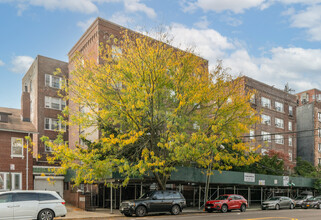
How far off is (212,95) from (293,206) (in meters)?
18.8

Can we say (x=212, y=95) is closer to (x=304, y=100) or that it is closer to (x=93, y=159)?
(x=93, y=159)

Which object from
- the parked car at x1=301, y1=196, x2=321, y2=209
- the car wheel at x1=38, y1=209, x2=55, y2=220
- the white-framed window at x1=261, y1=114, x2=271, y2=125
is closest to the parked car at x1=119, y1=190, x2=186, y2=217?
the car wheel at x1=38, y1=209, x2=55, y2=220

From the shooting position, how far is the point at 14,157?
31.2m

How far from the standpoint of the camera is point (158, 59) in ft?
78.7

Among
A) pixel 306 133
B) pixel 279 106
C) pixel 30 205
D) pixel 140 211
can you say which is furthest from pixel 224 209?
pixel 306 133

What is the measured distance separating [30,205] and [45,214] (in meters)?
0.96

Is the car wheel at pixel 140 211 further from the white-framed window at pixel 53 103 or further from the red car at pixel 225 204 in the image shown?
the white-framed window at pixel 53 103

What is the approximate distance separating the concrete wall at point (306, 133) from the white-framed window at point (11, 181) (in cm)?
4545

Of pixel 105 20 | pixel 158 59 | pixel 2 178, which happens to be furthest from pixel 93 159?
pixel 105 20

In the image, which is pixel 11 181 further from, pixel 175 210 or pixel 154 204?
pixel 175 210

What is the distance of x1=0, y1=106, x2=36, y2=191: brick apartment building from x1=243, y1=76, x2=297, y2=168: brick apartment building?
100 ft

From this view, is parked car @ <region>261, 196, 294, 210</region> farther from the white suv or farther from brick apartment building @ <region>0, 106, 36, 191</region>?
brick apartment building @ <region>0, 106, 36, 191</region>

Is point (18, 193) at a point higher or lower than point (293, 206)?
higher

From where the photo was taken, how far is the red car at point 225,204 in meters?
29.0
